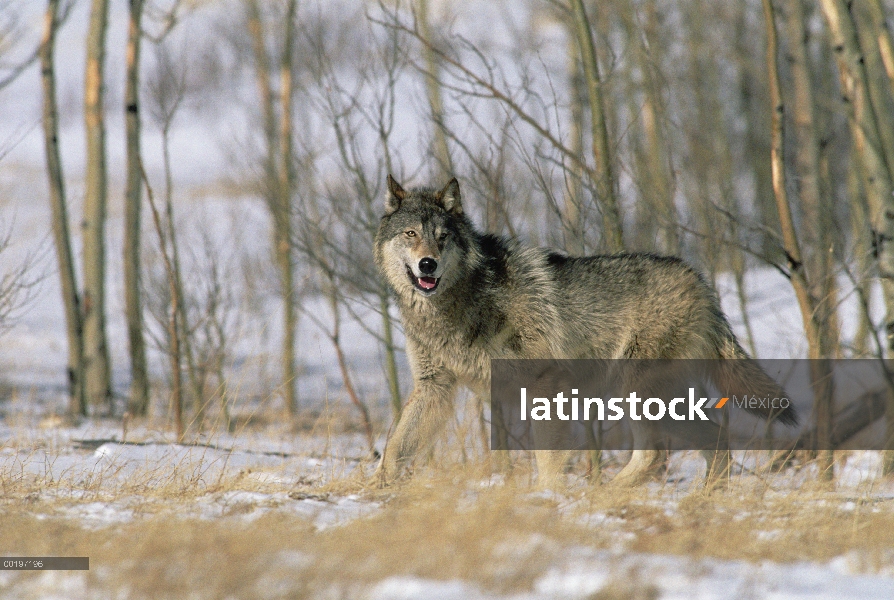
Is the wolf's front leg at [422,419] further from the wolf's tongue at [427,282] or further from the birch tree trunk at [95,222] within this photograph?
the birch tree trunk at [95,222]

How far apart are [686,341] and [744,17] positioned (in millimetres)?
19291

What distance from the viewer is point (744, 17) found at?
69.8 feet

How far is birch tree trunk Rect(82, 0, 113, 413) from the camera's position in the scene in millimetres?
11508

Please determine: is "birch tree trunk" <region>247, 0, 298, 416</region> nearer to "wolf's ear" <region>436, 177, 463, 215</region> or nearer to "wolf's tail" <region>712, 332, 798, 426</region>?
"wolf's ear" <region>436, 177, 463, 215</region>

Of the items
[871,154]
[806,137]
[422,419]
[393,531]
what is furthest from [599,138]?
[806,137]

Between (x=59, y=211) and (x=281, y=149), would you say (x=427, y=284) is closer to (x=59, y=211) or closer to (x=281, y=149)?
(x=59, y=211)

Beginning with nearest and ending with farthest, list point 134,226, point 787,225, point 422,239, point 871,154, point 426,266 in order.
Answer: point 426,266 < point 422,239 < point 787,225 < point 871,154 < point 134,226

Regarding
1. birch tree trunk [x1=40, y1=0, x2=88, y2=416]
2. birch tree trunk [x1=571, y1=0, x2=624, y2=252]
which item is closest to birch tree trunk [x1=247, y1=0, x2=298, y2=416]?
birch tree trunk [x1=40, y1=0, x2=88, y2=416]

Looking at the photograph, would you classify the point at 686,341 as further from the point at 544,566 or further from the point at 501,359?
the point at 544,566

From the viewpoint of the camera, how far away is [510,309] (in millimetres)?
5070

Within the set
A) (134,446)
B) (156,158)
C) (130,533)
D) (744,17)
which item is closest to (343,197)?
(134,446)

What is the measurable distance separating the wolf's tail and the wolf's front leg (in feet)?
6.33

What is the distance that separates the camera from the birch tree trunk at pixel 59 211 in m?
10.2

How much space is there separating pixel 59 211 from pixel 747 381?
30.0 feet
